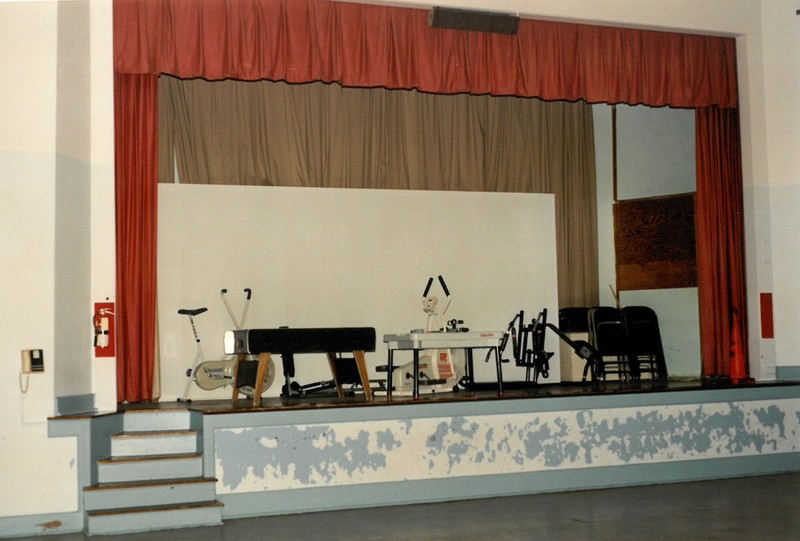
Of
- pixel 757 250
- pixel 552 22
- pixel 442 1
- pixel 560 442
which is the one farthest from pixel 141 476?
pixel 757 250

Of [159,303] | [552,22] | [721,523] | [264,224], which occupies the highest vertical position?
[552,22]

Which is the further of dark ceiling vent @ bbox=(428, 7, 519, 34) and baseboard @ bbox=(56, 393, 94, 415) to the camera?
dark ceiling vent @ bbox=(428, 7, 519, 34)

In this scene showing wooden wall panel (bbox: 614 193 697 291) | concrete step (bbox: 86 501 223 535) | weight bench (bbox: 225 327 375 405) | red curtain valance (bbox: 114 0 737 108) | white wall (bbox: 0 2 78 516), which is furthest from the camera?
wooden wall panel (bbox: 614 193 697 291)

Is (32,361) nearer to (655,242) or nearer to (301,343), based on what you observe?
(301,343)

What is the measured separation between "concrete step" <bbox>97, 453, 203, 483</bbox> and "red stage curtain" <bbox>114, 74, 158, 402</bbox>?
1.47 meters

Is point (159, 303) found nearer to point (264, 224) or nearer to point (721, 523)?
point (264, 224)

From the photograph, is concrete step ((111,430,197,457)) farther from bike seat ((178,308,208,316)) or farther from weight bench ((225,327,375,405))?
bike seat ((178,308,208,316))

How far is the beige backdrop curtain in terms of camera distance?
1006cm

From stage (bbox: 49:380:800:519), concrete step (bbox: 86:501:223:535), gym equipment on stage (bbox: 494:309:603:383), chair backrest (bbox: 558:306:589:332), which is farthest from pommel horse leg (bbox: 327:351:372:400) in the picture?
chair backrest (bbox: 558:306:589:332)

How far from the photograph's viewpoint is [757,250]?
864 cm

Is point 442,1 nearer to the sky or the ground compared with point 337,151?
nearer to the sky

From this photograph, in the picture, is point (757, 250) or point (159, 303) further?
point (159, 303)

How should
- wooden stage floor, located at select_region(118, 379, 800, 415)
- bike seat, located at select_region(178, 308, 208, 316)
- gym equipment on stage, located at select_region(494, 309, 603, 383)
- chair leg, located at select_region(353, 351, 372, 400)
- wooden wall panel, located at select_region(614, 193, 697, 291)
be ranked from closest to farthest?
wooden stage floor, located at select_region(118, 379, 800, 415) < chair leg, located at select_region(353, 351, 372, 400) < bike seat, located at select_region(178, 308, 208, 316) < gym equipment on stage, located at select_region(494, 309, 603, 383) < wooden wall panel, located at select_region(614, 193, 697, 291)

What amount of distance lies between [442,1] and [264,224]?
11.1 ft
